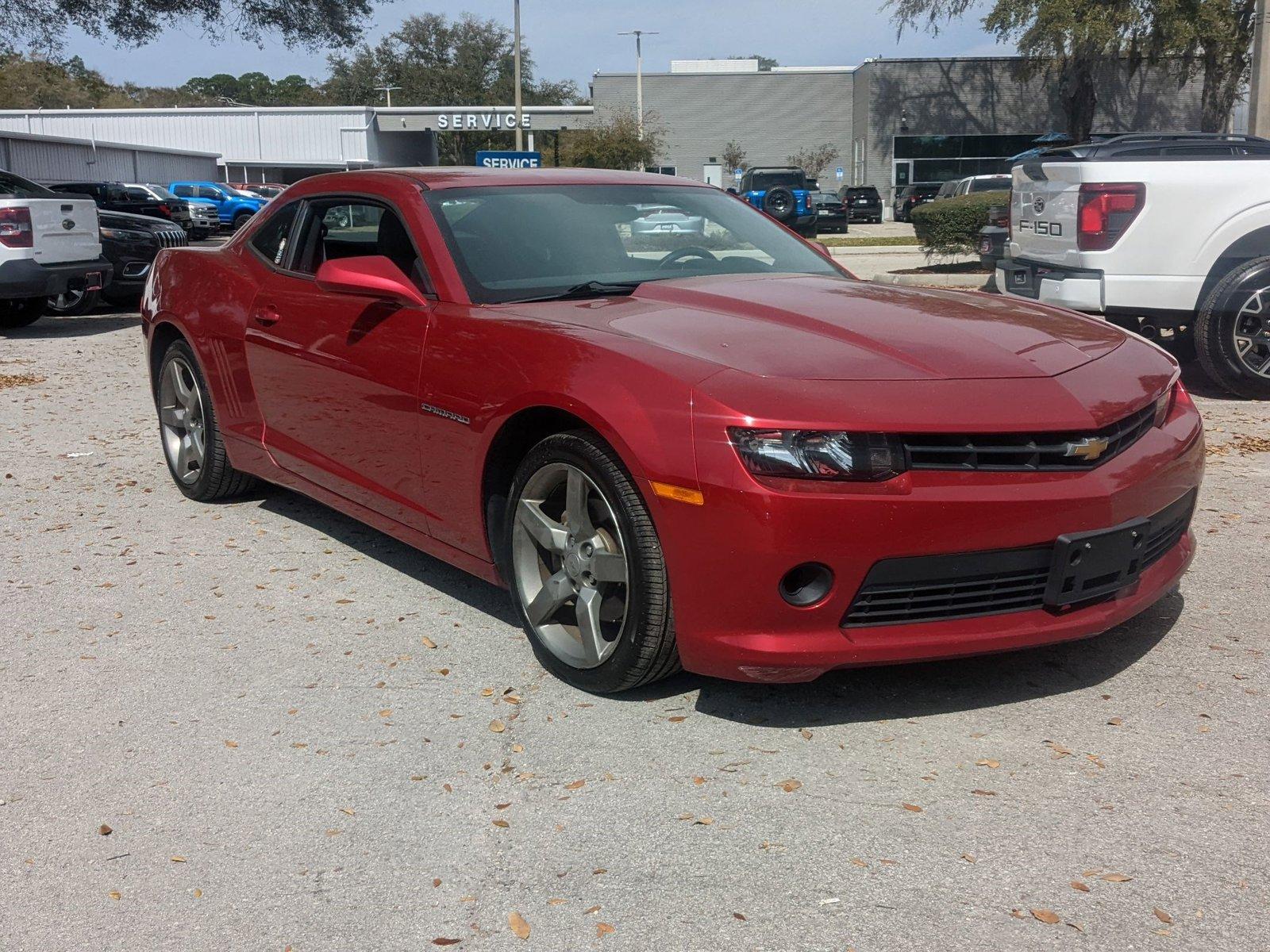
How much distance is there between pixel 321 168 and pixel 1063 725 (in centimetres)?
6621

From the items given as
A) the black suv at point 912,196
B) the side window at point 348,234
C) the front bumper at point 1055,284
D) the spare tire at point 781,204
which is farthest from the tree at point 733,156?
the side window at point 348,234

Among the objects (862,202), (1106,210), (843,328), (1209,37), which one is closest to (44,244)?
(1106,210)

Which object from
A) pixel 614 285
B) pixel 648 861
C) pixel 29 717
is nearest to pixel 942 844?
pixel 648 861

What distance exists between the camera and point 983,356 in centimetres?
351

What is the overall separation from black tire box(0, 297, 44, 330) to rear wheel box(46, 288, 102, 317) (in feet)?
0.94

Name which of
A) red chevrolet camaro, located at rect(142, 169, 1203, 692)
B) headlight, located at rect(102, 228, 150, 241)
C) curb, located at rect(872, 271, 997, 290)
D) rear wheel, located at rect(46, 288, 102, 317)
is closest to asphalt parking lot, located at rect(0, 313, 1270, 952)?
red chevrolet camaro, located at rect(142, 169, 1203, 692)

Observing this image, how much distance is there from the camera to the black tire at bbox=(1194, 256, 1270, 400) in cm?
777

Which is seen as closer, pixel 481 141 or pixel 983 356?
pixel 983 356

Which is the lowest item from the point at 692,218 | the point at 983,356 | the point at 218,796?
the point at 218,796

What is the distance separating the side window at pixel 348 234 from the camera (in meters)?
4.68

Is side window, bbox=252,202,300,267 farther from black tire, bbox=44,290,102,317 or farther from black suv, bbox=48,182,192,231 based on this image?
black suv, bbox=48,182,192,231

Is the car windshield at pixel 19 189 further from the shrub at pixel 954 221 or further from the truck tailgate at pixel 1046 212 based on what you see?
the shrub at pixel 954 221

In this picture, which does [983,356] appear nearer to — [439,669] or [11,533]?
[439,669]

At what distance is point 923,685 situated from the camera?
12.2 feet
